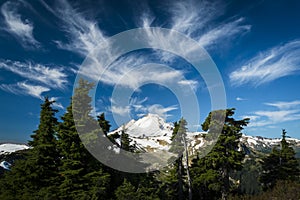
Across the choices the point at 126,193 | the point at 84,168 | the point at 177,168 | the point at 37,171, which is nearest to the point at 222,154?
the point at 177,168

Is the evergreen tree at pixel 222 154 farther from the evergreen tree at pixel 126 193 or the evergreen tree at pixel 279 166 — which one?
the evergreen tree at pixel 126 193

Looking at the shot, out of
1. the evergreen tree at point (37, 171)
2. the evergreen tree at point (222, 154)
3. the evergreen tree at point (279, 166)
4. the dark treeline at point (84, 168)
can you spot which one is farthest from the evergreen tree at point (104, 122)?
the evergreen tree at point (279, 166)

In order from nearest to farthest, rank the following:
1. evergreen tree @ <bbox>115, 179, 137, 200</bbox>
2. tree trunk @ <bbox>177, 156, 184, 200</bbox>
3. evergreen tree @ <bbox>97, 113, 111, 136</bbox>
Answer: evergreen tree @ <bbox>115, 179, 137, 200</bbox>, evergreen tree @ <bbox>97, 113, 111, 136</bbox>, tree trunk @ <bbox>177, 156, 184, 200</bbox>

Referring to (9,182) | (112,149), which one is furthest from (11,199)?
(112,149)

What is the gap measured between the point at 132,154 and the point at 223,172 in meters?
8.84

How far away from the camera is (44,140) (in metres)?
18.5

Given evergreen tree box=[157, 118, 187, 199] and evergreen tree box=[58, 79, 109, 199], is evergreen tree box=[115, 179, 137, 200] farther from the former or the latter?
evergreen tree box=[157, 118, 187, 199]

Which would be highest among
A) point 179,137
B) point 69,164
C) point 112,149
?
point 179,137

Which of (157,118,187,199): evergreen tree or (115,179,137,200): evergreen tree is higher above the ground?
(157,118,187,199): evergreen tree

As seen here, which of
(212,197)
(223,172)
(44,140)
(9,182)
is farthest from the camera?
(212,197)

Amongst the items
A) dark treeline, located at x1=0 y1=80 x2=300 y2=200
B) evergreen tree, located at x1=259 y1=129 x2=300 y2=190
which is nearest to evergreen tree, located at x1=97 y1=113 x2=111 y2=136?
dark treeline, located at x1=0 y1=80 x2=300 y2=200

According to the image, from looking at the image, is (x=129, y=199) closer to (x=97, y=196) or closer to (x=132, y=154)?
(x=97, y=196)

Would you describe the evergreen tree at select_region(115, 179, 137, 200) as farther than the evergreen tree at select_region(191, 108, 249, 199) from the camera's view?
No

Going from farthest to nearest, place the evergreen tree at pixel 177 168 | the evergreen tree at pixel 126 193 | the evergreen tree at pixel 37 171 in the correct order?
the evergreen tree at pixel 177 168
the evergreen tree at pixel 37 171
the evergreen tree at pixel 126 193
